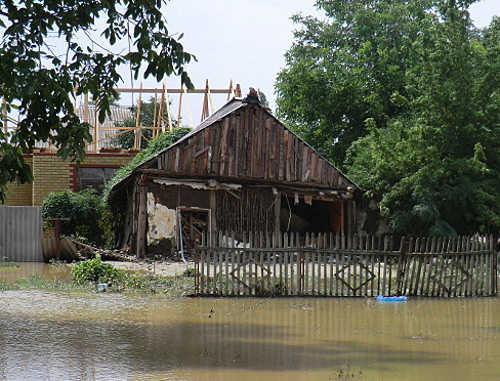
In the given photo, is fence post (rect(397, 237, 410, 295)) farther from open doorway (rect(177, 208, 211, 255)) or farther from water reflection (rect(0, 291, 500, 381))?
open doorway (rect(177, 208, 211, 255))

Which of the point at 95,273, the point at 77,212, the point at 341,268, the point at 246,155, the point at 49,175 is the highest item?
the point at 246,155

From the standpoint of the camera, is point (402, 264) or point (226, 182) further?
point (226, 182)

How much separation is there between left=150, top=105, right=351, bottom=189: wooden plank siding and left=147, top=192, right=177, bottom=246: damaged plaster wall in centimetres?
119

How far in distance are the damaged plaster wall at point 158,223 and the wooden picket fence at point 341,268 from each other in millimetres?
9296

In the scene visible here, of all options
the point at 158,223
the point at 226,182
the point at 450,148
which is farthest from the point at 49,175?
the point at 450,148

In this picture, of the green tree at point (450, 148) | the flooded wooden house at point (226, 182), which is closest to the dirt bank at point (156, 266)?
the flooded wooden house at point (226, 182)

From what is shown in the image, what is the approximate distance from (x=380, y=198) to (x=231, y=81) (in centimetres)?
1263

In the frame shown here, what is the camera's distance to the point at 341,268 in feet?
46.6

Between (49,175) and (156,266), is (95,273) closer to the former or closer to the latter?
(156,266)

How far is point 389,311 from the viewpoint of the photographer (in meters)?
12.6

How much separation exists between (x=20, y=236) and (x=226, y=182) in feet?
22.8

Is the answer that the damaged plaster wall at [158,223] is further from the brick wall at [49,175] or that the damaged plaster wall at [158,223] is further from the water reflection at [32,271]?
the brick wall at [49,175]

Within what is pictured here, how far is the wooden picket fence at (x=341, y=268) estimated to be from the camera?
13.8m

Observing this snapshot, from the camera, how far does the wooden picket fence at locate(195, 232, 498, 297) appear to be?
13.8 meters
